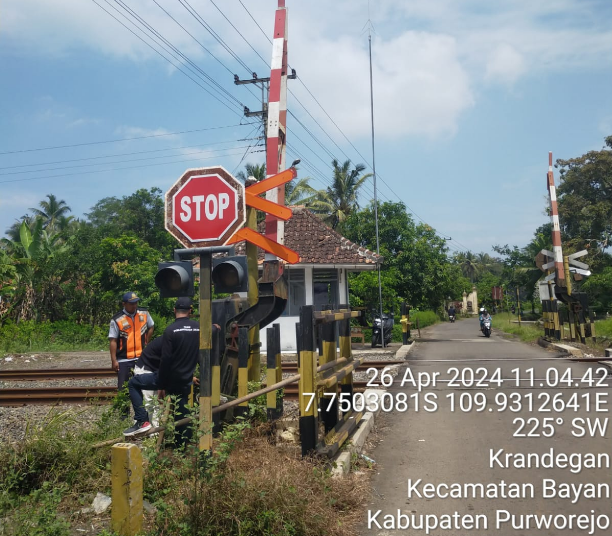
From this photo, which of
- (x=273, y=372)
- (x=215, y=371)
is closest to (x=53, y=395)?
(x=273, y=372)

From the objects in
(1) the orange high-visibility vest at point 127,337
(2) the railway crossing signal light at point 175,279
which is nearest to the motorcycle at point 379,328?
(1) the orange high-visibility vest at point 127,337

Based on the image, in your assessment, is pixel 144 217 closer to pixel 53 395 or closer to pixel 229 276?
pixel 53 395

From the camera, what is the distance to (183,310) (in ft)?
19.4

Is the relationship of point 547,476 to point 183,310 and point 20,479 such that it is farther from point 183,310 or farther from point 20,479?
point 20,479

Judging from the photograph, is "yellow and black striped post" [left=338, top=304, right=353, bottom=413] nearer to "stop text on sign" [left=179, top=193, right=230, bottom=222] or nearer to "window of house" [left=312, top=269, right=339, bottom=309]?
"stop text on sign" [left=179, top=193, right=230, bottom=222]

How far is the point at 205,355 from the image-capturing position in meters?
4.56

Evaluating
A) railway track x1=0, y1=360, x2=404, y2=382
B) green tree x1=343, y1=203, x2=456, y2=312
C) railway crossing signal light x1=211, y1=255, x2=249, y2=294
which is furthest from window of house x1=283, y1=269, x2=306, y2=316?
railway crossing signal light x1=211, y1=255, x2=249, y2=294

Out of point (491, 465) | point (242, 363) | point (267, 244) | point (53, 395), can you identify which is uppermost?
point (267, 244)

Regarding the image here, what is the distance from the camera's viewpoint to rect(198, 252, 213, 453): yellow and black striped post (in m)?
4.48

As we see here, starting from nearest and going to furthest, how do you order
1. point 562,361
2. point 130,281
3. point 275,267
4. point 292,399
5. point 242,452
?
1. point 242,452
2. point 275,267
3. point 292,399
4. point 562,361
5. point 130,281

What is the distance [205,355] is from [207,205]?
117 centimetres

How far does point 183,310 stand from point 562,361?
1098 centimetres

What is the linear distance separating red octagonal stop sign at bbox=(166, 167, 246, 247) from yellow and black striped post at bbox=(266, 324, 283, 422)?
7.32ft

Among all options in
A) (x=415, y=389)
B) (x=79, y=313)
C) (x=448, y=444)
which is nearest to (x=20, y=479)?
(x=448, y=444)
